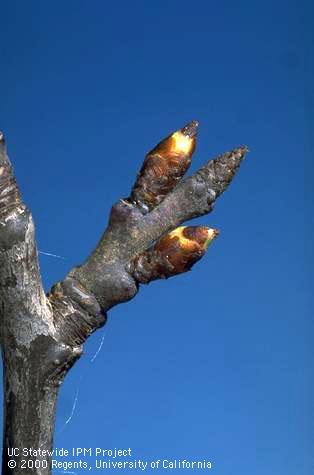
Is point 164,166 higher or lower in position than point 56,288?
higher

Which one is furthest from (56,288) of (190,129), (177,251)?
(190,129)

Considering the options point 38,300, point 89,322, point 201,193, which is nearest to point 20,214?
point 38,300

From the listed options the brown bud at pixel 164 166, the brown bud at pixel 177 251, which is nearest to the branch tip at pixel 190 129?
the brown bud at pixel 164 166

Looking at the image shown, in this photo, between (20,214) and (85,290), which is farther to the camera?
(85,290)

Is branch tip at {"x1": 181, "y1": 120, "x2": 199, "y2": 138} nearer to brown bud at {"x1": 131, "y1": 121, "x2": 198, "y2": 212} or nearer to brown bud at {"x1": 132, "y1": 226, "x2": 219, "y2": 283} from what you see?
brown bud at {"x1": 131, "y1": 121, "x2": 198, "y2": 212}

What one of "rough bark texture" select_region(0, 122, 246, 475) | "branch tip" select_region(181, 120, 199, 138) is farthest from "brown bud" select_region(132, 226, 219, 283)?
"branch tip" select_region(181, 120, 199, 138)

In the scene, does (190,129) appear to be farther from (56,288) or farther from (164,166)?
(56,288)

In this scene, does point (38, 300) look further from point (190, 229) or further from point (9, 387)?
point (190, 229)
